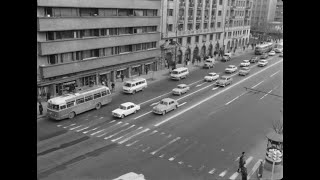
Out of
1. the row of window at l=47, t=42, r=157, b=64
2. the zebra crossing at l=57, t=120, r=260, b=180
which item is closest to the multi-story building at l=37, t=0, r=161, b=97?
the row of window at l=47, t=42, r=157, b=64

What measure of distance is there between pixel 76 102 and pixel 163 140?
12948 millimetres

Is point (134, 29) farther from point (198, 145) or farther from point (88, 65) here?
point (198, 145)

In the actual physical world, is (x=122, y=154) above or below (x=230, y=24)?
below

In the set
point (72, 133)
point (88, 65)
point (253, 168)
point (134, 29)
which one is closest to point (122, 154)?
point (72, 133)

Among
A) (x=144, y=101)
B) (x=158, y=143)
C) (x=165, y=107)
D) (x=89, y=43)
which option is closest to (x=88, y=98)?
(x=144, y=101)

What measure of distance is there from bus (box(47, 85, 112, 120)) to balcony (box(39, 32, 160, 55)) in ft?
26.8

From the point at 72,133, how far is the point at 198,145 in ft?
43.5

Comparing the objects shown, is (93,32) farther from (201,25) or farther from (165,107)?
(201,25)

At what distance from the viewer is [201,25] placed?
81.9 metres

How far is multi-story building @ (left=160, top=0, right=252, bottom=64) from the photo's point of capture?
69.8 meters

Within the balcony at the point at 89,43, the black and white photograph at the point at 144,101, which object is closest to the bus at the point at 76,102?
the black and white photograph at the point at 144,101

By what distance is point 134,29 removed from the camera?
5784 cm

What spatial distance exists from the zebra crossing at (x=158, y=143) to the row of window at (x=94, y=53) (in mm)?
12973

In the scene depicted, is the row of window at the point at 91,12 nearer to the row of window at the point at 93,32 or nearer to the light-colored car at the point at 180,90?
the row of window at the point at 93,32
